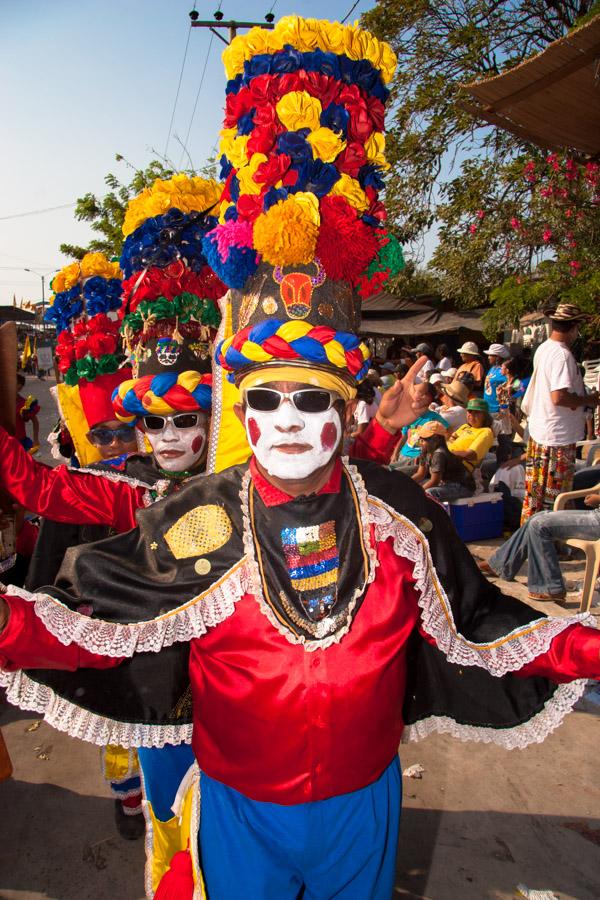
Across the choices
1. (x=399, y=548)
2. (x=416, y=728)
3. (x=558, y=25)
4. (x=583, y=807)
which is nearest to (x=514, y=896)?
(x=583, y=807)

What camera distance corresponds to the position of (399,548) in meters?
1.87

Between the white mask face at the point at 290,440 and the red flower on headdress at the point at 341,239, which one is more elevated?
the red flower on headdress at the point at 341,239

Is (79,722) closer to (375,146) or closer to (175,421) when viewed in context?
(175,421)

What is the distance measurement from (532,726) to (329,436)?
1.14 meters

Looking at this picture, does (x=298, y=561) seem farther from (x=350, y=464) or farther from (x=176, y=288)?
(x=176, y=288)

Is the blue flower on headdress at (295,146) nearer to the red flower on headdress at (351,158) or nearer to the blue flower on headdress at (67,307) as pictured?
the red flower on headdress at (351,158)

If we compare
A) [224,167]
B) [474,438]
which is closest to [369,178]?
[224,167]

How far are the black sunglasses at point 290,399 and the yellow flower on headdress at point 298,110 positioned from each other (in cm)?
70

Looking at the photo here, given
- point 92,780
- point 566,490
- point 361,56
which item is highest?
point 361,56

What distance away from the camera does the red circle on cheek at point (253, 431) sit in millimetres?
1825

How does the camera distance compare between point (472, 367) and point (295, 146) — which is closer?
point (295, 146)

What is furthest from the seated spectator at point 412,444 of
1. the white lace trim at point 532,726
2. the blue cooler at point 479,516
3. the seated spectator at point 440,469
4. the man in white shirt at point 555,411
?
the white lace trim at point 532,726

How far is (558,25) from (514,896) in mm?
13515

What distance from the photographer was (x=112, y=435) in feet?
12.3
